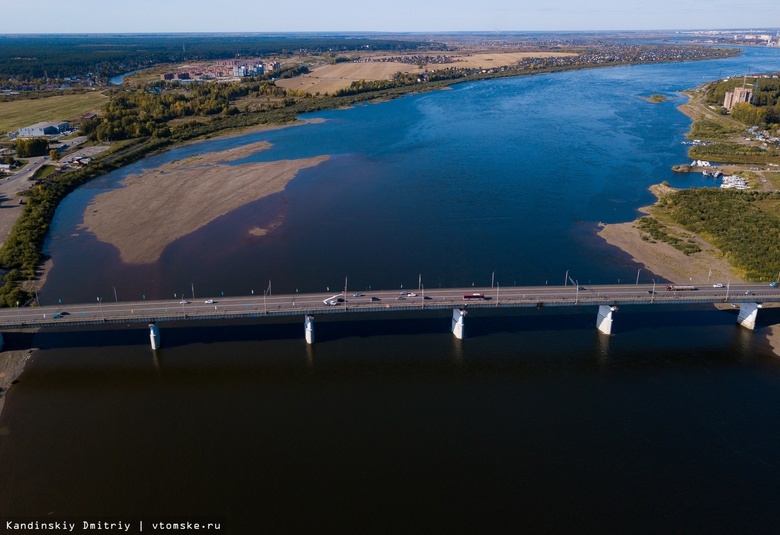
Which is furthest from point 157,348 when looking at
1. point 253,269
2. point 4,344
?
point 253,269

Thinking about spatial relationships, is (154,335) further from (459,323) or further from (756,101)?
(756,101)

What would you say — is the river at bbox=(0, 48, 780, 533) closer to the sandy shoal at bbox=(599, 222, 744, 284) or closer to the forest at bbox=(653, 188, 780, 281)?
the sandy shoal at bbox=(599, 222, 744, 284)

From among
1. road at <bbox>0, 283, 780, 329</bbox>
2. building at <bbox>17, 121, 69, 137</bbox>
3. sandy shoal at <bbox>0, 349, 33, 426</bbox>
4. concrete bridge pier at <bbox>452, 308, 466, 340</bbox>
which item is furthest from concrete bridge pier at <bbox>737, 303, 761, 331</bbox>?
building at <bbox>17, 121, 69, 137</bbox>

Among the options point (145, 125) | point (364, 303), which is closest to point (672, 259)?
point (364, 303)

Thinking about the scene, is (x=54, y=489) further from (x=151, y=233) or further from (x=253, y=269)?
(x=151, y=233)

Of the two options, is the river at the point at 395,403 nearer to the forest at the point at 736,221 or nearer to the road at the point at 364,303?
the road at the point at 364,303

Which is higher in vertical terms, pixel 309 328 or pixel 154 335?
pixel 309 328
